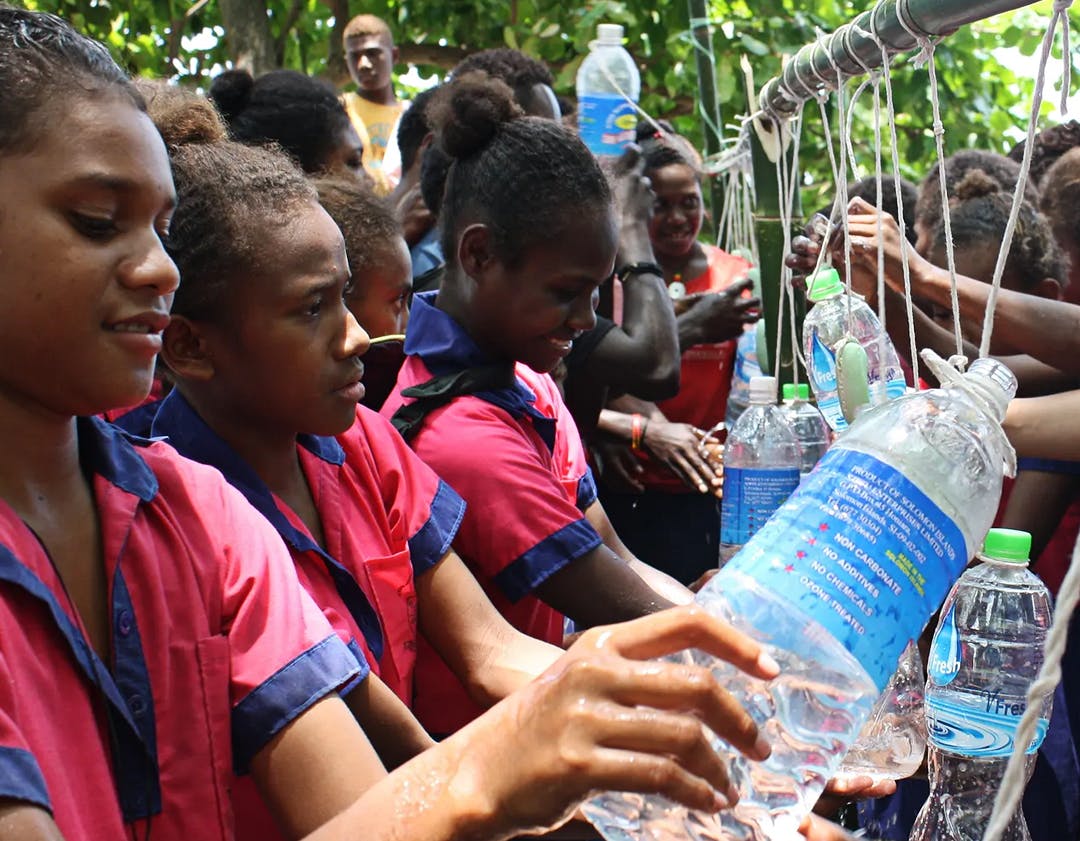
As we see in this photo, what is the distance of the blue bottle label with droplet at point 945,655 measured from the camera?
1.65 m

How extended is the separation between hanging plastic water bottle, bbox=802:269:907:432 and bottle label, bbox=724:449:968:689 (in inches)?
31.4

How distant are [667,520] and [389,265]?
1.49m

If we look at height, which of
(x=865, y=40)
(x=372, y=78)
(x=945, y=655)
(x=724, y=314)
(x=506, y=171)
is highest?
(x=372, y=78)

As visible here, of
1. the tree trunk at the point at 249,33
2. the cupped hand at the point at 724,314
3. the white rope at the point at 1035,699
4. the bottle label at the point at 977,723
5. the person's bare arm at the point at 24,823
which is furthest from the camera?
the tree trunk at the point at 249,33

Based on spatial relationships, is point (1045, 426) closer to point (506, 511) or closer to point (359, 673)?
point (506, 511)

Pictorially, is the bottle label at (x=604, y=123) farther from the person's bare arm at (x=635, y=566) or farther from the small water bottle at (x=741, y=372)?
the person's bare arm at (x=635, y=566)

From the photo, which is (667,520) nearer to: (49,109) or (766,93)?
(766,93)

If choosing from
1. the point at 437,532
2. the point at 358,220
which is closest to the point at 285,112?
the point at 358,220

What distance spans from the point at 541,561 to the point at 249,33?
4.86m

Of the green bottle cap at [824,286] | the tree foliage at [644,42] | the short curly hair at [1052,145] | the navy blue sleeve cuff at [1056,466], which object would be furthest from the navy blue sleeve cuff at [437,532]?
the tree foliage at [644,42]

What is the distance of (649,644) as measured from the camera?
3.30 feet

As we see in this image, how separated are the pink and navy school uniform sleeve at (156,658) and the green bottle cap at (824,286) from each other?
113cm

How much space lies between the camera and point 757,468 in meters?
2.35

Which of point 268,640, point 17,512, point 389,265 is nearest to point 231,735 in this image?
point 268,640
